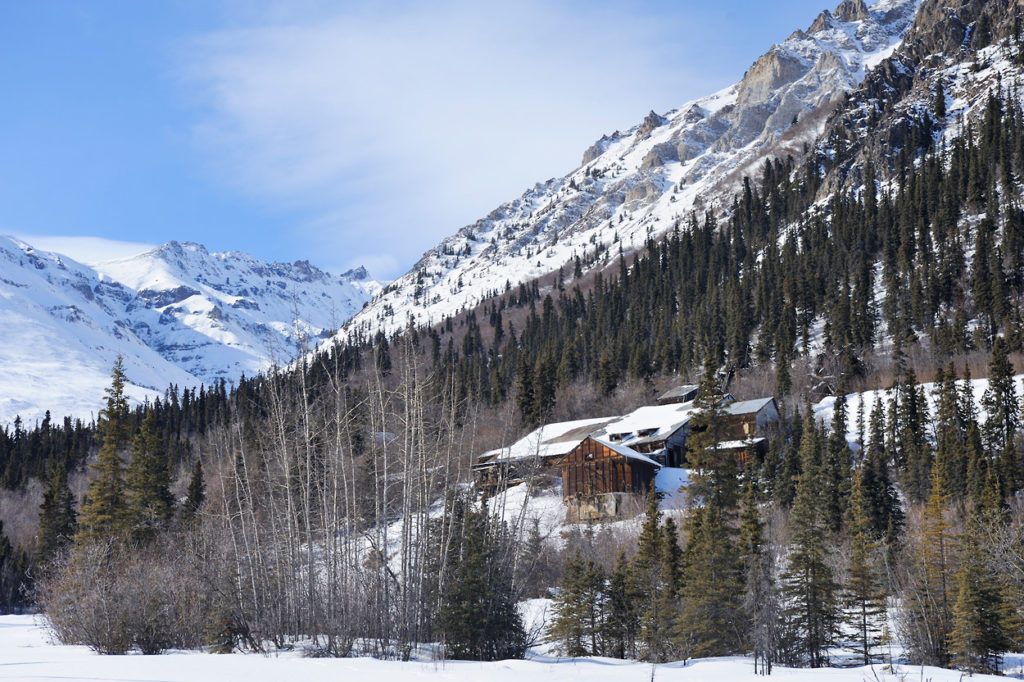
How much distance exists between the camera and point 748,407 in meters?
79.2

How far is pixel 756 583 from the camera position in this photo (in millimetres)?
31250

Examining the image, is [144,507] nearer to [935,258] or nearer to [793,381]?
[793,381]

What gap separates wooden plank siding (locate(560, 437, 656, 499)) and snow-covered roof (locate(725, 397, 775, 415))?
10.7 meters

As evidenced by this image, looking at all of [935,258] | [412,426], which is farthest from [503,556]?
[935,258]

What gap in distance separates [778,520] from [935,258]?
189 ft

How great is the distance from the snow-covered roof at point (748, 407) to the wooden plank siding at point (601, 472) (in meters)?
10.7

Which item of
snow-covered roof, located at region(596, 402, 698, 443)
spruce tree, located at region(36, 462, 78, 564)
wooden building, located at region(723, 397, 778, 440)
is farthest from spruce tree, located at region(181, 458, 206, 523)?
wooden building, located at region(723, 397, 778, 440)

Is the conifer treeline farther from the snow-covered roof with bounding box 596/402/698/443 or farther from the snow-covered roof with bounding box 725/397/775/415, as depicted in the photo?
the snow-covered roof with bounding box 596/402/698/443

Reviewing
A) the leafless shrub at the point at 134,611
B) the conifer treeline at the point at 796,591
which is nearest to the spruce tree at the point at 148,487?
the leafless shrub at the point at 134,611

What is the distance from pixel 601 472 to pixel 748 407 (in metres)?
17.1

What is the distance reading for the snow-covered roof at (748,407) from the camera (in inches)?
3056

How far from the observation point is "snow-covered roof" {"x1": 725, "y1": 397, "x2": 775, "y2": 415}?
77625 mm

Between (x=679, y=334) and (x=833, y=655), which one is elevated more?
(x=679, y=334)

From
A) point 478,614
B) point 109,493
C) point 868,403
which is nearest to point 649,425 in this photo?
point 868,403
